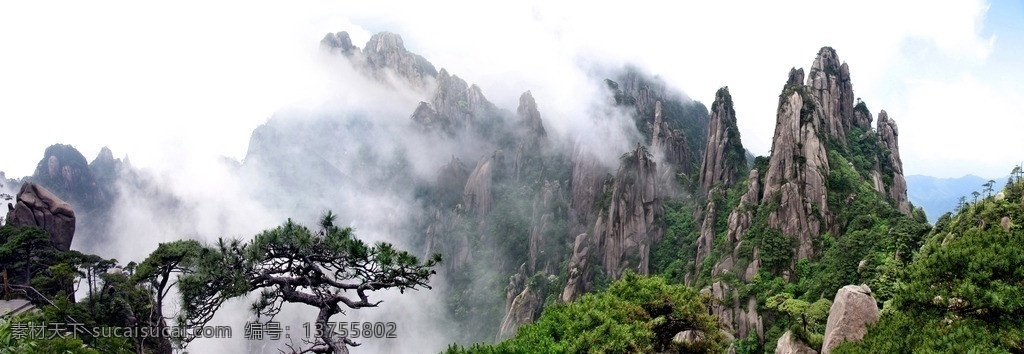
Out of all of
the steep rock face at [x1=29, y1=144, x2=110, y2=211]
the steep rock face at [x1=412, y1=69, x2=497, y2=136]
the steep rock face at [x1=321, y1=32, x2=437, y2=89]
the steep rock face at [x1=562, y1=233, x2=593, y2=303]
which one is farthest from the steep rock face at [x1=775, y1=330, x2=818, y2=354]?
the steep rock face at [x1=321, y1=32, x2=437, y2=89]

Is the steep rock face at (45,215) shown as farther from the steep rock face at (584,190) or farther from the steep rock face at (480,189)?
the steep rock face at (480,189)

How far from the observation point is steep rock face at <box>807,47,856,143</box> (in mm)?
62000

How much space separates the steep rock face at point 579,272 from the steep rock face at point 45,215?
179 feet

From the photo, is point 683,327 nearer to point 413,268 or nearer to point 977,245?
point 977,245

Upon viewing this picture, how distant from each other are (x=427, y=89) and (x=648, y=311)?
144123 millimetres

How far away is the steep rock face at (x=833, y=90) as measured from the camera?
62.0m

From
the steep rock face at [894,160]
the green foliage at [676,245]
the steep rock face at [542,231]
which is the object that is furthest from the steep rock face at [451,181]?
the steep rock face at [894,160]

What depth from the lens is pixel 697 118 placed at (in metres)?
140

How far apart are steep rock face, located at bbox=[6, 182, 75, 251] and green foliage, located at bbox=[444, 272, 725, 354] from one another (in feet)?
146

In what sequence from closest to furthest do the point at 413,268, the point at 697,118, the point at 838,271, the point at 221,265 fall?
the point at 221,265
the point at 413,268
the point at 838,271
the point at 697,118

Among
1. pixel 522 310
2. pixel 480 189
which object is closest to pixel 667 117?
pixel 480 189

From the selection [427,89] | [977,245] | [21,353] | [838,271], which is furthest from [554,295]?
[427,89]

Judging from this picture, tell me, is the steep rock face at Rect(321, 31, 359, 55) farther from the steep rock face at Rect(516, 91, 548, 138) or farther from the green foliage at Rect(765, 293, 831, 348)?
the green foliage at Rect(765, 293, 831, 348)

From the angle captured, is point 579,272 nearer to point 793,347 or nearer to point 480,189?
point 480,189
